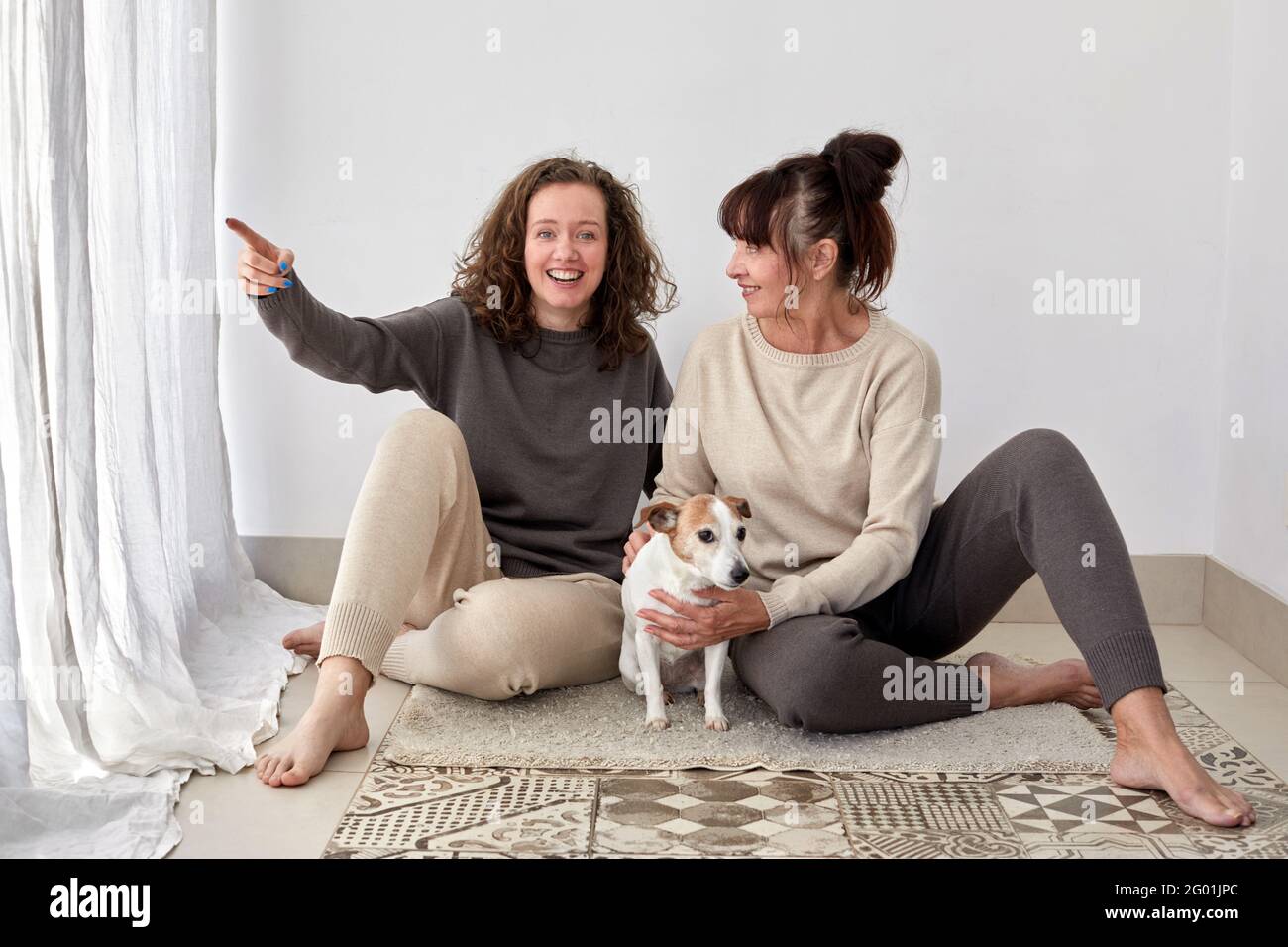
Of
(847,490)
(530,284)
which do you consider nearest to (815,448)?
(847,490)

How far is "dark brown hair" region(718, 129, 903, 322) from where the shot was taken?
1959 mm

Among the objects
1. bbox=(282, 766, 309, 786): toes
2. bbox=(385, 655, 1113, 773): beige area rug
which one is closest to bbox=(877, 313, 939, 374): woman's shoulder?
bbox=(385, 655, 1113, 773): beige area rug

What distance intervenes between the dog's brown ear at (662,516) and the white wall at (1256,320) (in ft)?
4.17

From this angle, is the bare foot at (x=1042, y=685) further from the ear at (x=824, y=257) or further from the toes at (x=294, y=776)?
the toes at (x=294, y=776)

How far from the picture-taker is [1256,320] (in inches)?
98.6

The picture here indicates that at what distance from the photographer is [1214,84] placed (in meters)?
2.61

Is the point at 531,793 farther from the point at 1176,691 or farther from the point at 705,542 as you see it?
the point at 1176,691

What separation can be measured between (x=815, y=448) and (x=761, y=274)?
30cm

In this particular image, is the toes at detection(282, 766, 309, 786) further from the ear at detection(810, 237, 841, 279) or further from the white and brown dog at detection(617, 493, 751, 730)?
the ear at detection(810, 237, 841, 279)

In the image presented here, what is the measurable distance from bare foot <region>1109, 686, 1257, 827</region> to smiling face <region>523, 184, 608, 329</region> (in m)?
1.09

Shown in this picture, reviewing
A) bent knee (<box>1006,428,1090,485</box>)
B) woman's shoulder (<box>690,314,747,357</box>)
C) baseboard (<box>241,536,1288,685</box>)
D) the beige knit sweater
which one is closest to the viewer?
bent knee (<box>1006,428,1090,485</box>)

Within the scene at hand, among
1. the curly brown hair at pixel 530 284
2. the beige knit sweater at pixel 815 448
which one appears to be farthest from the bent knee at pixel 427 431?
the beige knit sweater at pixel 815 448

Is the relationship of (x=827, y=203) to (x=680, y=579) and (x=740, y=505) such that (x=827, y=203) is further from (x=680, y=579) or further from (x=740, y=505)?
(x=680, y=579)
